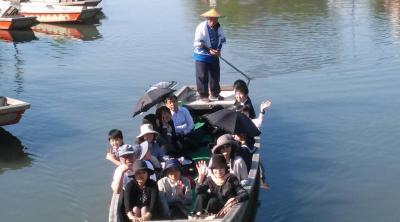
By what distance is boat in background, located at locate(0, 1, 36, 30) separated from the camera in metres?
28.1

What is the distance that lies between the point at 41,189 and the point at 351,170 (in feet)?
18.7

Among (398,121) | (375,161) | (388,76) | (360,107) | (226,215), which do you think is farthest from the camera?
(388,76)

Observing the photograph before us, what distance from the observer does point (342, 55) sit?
21.1 meters

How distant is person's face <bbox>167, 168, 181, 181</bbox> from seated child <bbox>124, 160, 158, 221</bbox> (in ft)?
1.31

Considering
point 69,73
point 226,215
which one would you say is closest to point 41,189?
point 226,215

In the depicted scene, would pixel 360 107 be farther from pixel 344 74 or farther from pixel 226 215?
pixel 226 215

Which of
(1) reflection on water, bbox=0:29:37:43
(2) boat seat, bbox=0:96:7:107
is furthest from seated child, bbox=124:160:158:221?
(1) reflection on water, bbox=0:29:37:43

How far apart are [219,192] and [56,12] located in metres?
24.5

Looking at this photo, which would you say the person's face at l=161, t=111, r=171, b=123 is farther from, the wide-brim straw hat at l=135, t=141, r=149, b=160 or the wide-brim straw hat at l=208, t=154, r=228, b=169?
the wide-brim straw hat at l=208, t=154, r=228, b=169

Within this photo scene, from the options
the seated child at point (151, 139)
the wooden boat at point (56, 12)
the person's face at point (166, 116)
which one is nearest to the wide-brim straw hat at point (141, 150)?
the seated child at point (151, 139)

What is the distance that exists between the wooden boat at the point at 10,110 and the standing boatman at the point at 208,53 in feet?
11.8

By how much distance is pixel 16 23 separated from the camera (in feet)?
92.8

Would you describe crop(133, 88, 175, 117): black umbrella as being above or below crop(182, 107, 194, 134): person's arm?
above

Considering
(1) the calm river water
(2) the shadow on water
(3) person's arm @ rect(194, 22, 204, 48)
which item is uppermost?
(3) person's arm @ rect(194, 22, 204, 48)
